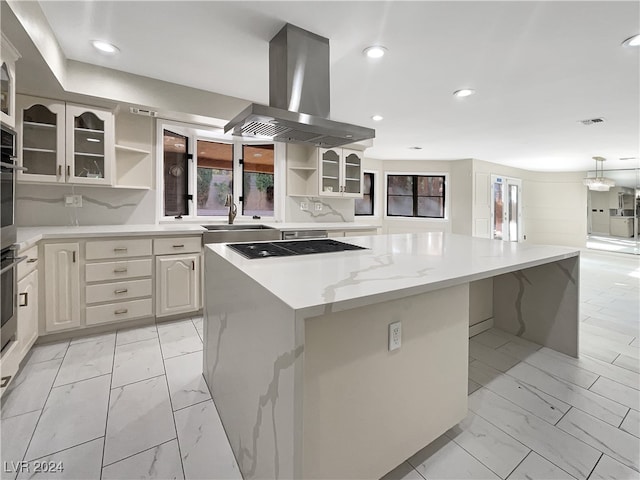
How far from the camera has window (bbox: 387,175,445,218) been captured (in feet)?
23.4

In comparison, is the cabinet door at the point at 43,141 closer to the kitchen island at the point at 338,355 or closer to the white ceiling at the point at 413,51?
the white ceiling at the point at 413,51

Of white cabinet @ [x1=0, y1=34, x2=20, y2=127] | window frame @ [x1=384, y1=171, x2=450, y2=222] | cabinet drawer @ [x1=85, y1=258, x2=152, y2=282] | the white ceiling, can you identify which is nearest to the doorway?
window frame @ [x1=384, y1=171, x2=450, y2=222]

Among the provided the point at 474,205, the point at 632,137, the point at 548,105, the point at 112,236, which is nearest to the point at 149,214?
the point at 112,236

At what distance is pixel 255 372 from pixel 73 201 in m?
2.85

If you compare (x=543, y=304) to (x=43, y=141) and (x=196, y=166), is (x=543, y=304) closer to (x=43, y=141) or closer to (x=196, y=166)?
(x=196, y=166)

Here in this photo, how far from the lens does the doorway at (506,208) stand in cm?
757

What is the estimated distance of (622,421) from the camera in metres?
1.62

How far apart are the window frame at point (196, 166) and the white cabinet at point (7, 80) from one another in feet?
4.59

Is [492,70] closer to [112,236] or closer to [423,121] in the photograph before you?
[423,121]

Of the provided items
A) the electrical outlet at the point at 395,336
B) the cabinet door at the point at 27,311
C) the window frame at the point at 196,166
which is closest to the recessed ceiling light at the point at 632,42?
the electrical outlet at the point at 395,336

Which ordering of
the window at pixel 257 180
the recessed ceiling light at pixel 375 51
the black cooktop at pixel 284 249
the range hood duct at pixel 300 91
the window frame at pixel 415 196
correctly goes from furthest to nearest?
the window frame at pixel 415 196, the window at pixel 257 180, the recessed ceiling light at pixel 375 51, the range hood duct at pixel 300 91, the black cooktop at pixel 284 249

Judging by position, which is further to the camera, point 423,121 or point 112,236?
point 423,121

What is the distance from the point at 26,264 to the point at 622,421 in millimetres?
3621

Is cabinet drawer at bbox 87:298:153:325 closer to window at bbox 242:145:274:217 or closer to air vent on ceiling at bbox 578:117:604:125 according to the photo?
window at bbox 242:145:274:217
